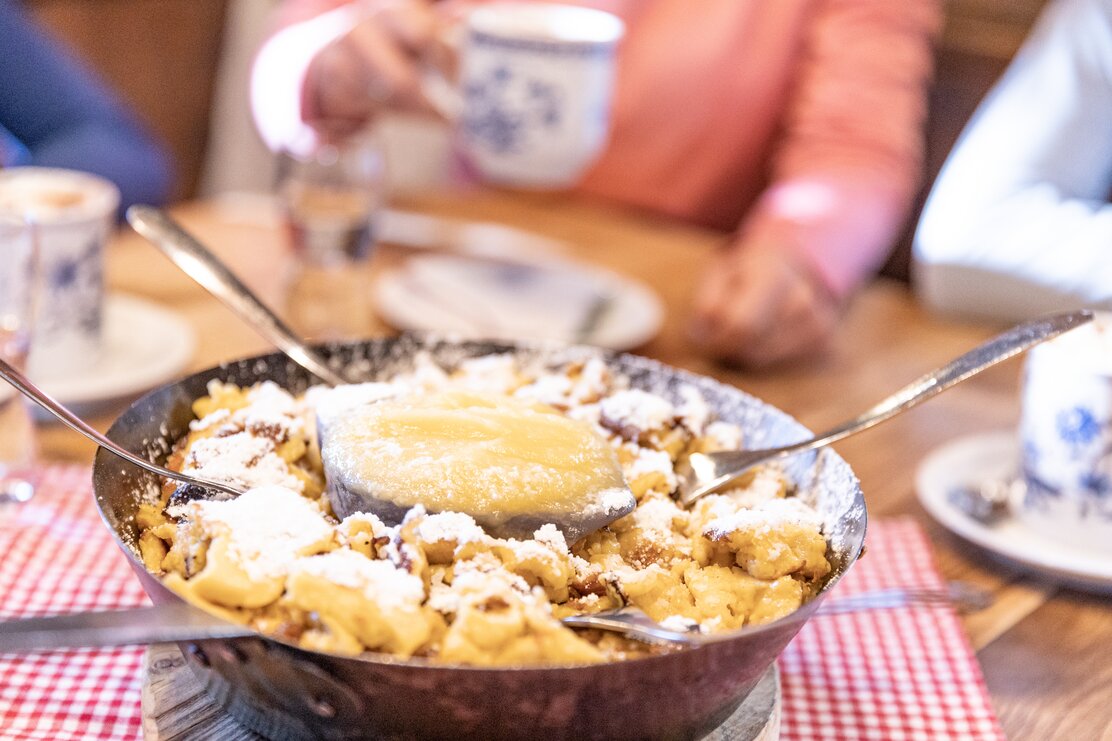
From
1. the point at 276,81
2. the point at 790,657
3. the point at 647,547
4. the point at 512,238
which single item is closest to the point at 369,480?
the point at 647,547

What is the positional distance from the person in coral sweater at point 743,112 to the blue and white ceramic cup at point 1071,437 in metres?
0.46

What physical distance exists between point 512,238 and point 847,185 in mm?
572

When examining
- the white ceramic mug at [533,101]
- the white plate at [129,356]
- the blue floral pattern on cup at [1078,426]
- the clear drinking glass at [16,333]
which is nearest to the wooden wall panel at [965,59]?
the white ceramic mug at [533,101]

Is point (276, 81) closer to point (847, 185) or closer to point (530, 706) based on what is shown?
point (847, 185)

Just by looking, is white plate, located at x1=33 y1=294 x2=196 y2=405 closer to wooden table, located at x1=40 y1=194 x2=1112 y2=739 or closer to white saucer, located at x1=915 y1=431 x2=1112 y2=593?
wooden table, located at x1=40 y1=194 x2=1112 y2=739

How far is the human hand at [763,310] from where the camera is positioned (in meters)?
1.36

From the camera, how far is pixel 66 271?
45.6 inches

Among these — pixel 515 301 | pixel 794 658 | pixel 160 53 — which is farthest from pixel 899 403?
pixel 160 53

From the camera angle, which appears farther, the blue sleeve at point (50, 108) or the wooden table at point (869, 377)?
the blue sleeve at point (50, 108)

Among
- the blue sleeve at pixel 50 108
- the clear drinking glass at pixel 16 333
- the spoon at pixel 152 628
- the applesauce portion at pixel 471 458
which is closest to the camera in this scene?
the spoon at pixel 152 628

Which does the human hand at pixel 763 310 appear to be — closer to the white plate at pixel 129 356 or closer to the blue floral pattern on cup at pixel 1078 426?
the blue floral pattern on cup at pixel 1078 426

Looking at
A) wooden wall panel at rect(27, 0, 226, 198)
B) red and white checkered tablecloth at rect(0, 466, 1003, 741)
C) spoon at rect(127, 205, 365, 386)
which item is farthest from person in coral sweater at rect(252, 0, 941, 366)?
wooden wall panel at rect(27, 0, 226, 198)

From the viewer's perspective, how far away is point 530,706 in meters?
0.53

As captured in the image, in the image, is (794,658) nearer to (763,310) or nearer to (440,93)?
(763,310)
